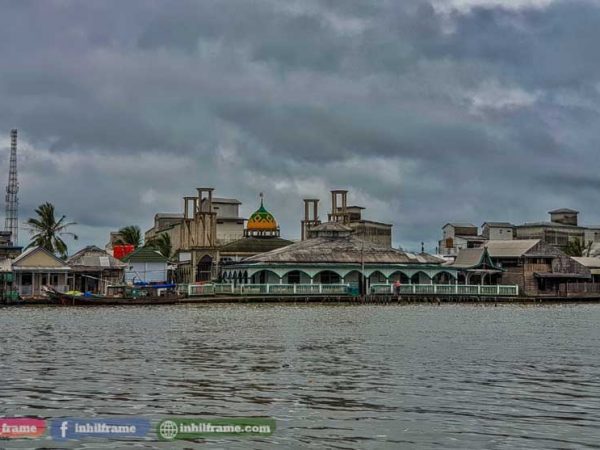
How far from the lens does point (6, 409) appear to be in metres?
19.8

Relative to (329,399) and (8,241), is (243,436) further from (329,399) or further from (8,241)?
(8,241)

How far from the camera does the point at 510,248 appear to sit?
4579 inches

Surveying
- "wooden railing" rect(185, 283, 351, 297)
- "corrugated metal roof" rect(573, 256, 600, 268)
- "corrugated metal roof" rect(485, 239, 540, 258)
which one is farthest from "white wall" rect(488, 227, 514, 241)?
"wooden railing" rect(185, 283, 351, 297)

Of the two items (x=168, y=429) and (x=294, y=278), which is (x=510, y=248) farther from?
(x=168, y=429)

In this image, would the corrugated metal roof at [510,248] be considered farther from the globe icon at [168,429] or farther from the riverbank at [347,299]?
the globe icon at [168,429]

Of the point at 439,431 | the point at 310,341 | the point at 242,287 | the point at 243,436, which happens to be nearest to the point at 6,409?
the point at 243,436

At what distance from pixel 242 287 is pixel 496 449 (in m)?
78.4

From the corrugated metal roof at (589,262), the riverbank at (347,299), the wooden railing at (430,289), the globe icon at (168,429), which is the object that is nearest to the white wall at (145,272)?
the riverbank at (347,299)
